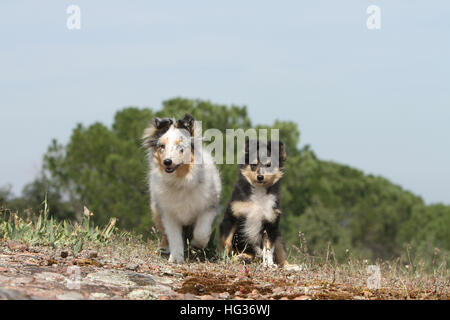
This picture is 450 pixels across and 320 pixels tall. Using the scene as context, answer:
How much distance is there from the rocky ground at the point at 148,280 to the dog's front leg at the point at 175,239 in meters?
0.30

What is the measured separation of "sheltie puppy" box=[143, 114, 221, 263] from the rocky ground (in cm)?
65

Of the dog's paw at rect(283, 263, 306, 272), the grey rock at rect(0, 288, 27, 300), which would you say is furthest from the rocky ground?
the dog's paw at rect(283, 263, 306, 272)

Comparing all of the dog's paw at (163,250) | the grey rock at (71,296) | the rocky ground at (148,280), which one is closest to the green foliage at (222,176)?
the dog's paw at (163,250)

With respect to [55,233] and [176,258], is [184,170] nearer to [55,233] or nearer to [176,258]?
[176,258]

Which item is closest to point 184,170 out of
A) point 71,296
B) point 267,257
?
point 267,257

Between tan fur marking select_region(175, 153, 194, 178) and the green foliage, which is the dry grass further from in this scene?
the green foliage

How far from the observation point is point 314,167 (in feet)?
105

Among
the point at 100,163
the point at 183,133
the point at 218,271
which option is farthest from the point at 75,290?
the point at 100,163

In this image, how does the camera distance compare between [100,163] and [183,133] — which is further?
[100,163]
